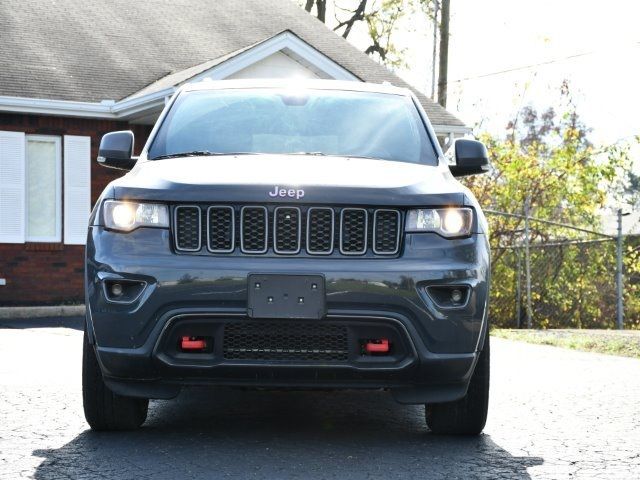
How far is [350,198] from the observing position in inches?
208

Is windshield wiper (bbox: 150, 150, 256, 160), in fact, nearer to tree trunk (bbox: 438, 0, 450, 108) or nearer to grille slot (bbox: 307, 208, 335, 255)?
grille slot (bbox: 307, 208, 335, 255)

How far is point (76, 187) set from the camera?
18.4m

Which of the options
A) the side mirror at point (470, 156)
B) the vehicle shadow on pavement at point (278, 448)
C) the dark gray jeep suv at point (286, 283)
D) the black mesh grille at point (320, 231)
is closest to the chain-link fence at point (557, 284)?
the side mirror at point (470, 156)

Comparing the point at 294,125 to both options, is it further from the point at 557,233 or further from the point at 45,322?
the point at 557,233

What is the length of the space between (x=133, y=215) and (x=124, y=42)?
16707 millimetres

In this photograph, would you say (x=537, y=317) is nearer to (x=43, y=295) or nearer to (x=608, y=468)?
(x=43, y=295)

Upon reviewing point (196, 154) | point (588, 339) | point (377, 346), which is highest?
point (196, 154)

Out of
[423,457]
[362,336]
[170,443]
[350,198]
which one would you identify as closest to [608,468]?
[423,457]

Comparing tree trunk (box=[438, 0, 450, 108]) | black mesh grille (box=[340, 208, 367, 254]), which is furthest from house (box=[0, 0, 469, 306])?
black mesh grille (box=[340, 208, 367, 254])

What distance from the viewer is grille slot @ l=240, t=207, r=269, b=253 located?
525cm

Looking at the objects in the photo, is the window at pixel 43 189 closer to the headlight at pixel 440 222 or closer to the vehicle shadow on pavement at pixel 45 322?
the vehicle shadow on pavement at pixel 45 322

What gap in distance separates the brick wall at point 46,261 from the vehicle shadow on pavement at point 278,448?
37.4 ft

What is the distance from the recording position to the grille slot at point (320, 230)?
5.27m

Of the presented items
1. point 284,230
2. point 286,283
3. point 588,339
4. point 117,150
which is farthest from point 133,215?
point 588,339
